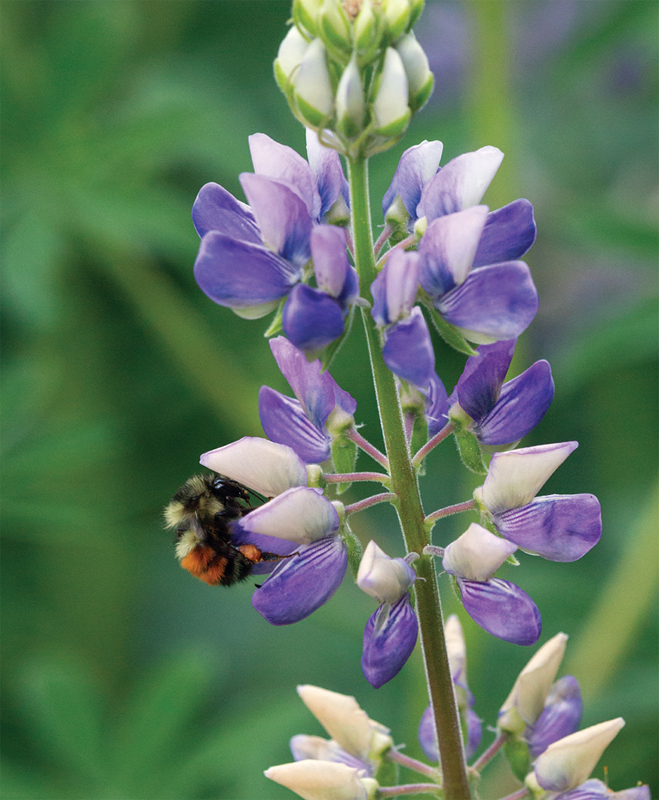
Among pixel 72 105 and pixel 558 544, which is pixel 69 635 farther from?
pixel 558 544

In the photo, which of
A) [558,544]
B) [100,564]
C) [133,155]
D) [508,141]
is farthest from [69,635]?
[558,544]

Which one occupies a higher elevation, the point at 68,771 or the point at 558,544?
the point at 68,771

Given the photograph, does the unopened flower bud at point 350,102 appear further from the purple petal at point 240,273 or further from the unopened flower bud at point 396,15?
the purple petal at point 240,273

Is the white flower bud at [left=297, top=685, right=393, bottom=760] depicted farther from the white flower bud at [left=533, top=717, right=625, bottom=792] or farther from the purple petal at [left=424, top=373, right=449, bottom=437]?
the purple petal at [left=424, top=373, right=449, bottom=437]

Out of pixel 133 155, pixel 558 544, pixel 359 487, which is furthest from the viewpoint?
pixel 359 487

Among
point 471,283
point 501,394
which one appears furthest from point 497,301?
point 501,394

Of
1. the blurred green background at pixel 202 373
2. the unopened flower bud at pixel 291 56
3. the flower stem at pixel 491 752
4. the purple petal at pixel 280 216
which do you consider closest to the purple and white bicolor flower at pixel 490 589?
the flower stem at pixel 491 752
